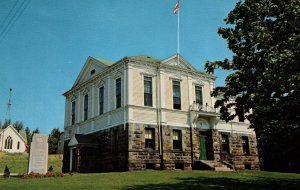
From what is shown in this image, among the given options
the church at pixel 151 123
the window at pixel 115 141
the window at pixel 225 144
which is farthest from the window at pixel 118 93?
the window at pixel 225 144

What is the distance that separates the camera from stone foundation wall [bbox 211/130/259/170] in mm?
32469

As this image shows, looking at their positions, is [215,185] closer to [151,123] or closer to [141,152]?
[141,152]

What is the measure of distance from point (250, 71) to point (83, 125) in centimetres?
2358

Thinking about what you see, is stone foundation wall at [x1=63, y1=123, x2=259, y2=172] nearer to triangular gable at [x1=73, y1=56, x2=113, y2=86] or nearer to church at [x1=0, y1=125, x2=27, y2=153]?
triangular gable at [x1=73, y1=56, x2=113, y2=86]

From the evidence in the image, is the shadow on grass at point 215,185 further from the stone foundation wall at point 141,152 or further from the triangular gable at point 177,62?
the triangular gable at point 177,62

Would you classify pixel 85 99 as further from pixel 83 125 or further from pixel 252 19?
pixel 252 19

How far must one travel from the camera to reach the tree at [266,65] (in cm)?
1301

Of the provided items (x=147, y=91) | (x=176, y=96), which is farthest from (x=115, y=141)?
(x=176, y=96)

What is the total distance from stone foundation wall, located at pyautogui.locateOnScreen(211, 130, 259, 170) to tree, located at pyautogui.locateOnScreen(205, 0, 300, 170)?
51.8ft

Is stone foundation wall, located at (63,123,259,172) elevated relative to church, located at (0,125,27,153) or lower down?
lower down

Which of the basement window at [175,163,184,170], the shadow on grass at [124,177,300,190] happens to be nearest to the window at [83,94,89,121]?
the basement window at [175,163,184,170]

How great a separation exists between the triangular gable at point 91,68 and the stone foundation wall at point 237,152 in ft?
42.5

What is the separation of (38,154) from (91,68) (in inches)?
535

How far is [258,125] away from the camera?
15.9 metres
